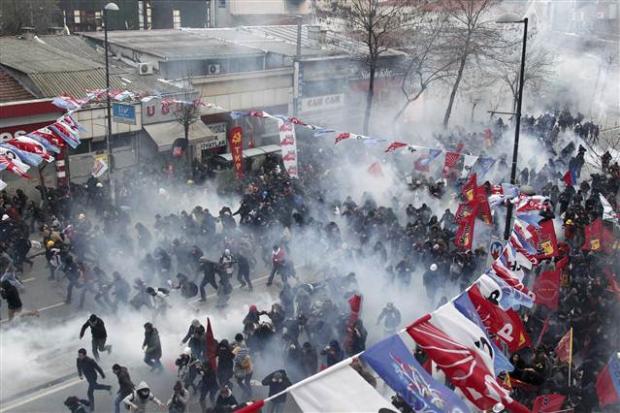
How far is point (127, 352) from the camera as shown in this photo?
1191 cm

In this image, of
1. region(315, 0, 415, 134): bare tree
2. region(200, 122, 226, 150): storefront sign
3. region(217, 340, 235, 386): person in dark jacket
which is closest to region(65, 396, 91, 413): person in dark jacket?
region(217, 340, 235, 386): person in dark jacket

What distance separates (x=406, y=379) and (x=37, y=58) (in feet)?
68.0

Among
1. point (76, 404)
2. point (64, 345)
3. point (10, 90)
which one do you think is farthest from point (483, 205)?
point (10, 90)

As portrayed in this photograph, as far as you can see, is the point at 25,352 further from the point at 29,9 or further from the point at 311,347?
the point at 29,9

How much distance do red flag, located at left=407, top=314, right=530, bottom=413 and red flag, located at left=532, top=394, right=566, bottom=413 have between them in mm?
2609

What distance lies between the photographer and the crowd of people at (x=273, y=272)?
1023 cm

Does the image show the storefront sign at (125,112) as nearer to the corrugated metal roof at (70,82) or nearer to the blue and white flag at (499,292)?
the corrugated metal roof at (70,82)

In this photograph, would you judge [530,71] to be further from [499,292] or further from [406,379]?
[406,379]

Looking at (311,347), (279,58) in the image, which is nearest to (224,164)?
(279,58)

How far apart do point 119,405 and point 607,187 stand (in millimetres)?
16173

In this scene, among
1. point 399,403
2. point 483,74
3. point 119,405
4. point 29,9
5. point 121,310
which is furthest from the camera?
point 29,9

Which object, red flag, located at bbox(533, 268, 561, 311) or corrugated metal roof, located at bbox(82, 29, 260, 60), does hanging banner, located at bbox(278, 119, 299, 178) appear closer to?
red flag, located at bbox(533, 268, 561, 311)

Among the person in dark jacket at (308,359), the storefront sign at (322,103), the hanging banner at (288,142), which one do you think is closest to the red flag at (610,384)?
the person in dark jacket at (308,359)

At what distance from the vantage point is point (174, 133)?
79.8ft
